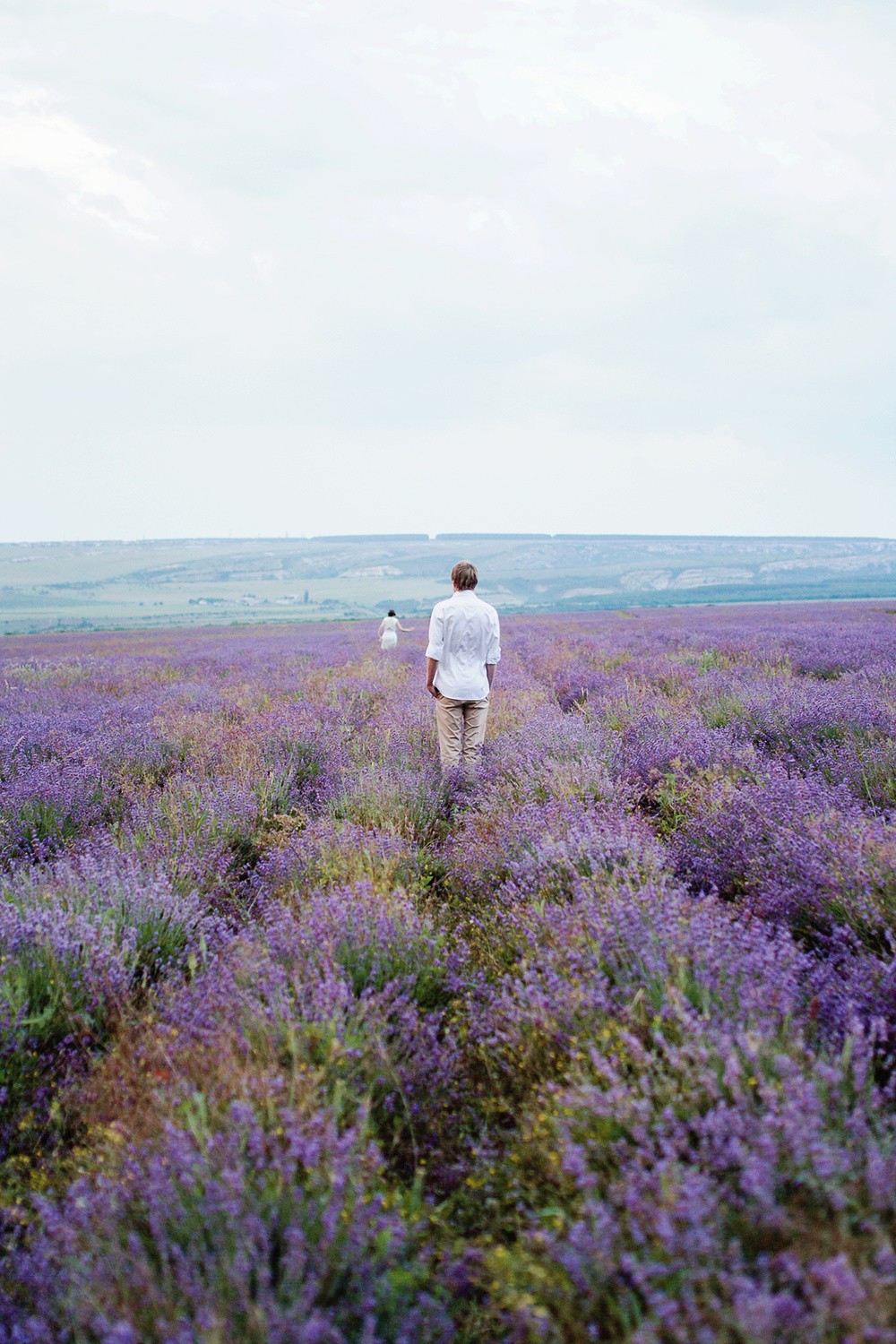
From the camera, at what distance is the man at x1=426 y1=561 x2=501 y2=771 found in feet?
15.4

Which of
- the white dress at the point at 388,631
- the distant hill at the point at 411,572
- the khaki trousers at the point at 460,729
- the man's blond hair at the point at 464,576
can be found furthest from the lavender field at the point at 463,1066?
the distant hill at the point at 411,572

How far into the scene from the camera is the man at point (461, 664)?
15.4 ft

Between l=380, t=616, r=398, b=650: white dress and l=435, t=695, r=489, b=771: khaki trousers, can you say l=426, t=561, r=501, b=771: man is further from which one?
l=380, t=616, r=398, b=650: white dress

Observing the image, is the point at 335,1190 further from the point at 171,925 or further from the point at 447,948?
the point at 171,925

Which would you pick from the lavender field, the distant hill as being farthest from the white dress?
the distant hill

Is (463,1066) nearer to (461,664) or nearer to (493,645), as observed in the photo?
(461,664)

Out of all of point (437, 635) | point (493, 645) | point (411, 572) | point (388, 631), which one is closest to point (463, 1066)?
point (437, 635)

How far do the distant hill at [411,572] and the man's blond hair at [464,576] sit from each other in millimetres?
66537

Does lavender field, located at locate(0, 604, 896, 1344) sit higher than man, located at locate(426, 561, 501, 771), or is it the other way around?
man, located at locate(426, 561, 501, 771)

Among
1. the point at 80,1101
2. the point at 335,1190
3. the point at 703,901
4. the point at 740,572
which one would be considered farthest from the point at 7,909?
the point at 740,572

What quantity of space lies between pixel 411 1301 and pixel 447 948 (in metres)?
1.11

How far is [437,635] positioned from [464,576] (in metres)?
0.49

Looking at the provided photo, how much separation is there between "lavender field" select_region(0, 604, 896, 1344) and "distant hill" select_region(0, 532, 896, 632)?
2688 inches

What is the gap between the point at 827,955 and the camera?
2.19 m
